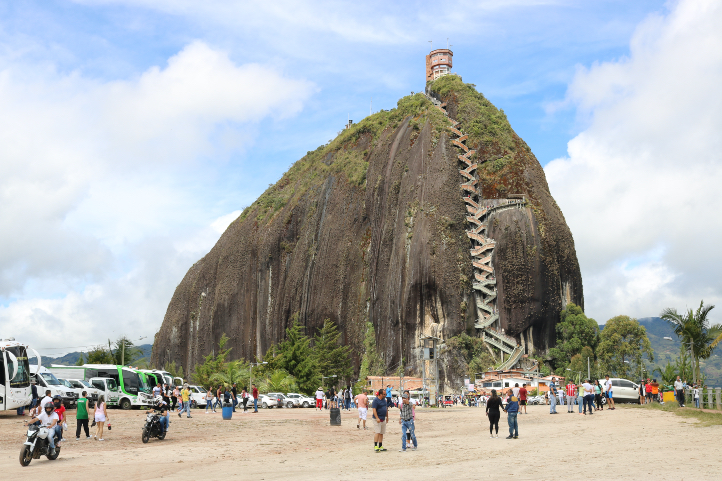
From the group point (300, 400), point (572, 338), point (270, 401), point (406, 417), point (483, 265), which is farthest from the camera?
point (483, 265)

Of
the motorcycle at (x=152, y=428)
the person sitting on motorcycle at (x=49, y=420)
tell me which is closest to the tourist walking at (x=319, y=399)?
the motorcycle at (x=152, y=428)

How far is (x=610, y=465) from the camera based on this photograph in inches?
563

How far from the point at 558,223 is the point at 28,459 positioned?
224 ft

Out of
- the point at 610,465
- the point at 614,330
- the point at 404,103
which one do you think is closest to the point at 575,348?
the point at 614,330

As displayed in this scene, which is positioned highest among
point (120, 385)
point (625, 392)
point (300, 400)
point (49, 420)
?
point (49, 420)

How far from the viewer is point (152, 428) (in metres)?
21.3

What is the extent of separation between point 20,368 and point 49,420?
14187mm

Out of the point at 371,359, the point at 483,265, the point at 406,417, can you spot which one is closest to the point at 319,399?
the point at 371,359

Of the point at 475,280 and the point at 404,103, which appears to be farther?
the point at 404,103

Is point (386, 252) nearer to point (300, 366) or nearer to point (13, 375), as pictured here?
point (300, 366)

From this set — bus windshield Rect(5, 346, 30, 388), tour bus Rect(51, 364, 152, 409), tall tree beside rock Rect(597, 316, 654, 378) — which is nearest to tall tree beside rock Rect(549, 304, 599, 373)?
tall tree beside rock Rect(597, 316, 654, 378)

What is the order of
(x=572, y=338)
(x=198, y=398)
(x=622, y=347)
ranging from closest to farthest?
(x=198, y=398), (x=622, y=347), (x=572, y=338)

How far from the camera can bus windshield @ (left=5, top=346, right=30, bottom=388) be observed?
93.9 ft

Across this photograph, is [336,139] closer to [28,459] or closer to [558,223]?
[558,223]
